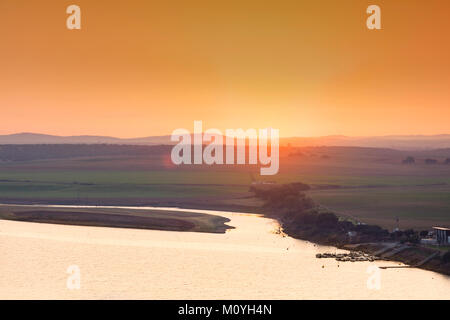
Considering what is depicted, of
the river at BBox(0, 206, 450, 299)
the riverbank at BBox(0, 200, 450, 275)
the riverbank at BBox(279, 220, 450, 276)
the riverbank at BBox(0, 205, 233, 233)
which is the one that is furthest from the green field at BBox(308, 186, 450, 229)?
the riverbank at BBox(0, 205, 233, 233)

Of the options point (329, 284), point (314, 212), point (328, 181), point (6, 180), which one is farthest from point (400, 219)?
point (6, 180)

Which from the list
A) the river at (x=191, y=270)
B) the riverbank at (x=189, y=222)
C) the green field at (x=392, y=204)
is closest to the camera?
the river at (x=191, y=270)

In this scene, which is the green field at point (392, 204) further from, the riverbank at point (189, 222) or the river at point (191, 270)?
the river at point (191, 270)

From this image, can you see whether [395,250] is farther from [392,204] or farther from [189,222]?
[392,204]

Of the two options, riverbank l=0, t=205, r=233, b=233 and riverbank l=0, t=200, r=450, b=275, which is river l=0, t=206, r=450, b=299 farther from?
riverbank l=0, t=205, r=233, b=233

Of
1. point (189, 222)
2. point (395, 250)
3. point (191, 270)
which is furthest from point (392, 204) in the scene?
point (191, 270)

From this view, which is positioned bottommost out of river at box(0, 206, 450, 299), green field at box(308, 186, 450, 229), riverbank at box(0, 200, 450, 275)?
river at box(0, 206, 450, 299)

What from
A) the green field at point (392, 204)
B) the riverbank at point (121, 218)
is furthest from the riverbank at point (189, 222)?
the green field at point (392, 204)

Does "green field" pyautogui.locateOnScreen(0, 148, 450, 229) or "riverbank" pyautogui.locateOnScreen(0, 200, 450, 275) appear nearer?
"riverbank" pyautogui.locateOnScreen(0, 200, 450, 275)

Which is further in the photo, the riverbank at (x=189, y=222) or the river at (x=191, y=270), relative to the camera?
the riverbank at (x=189, y=222)
